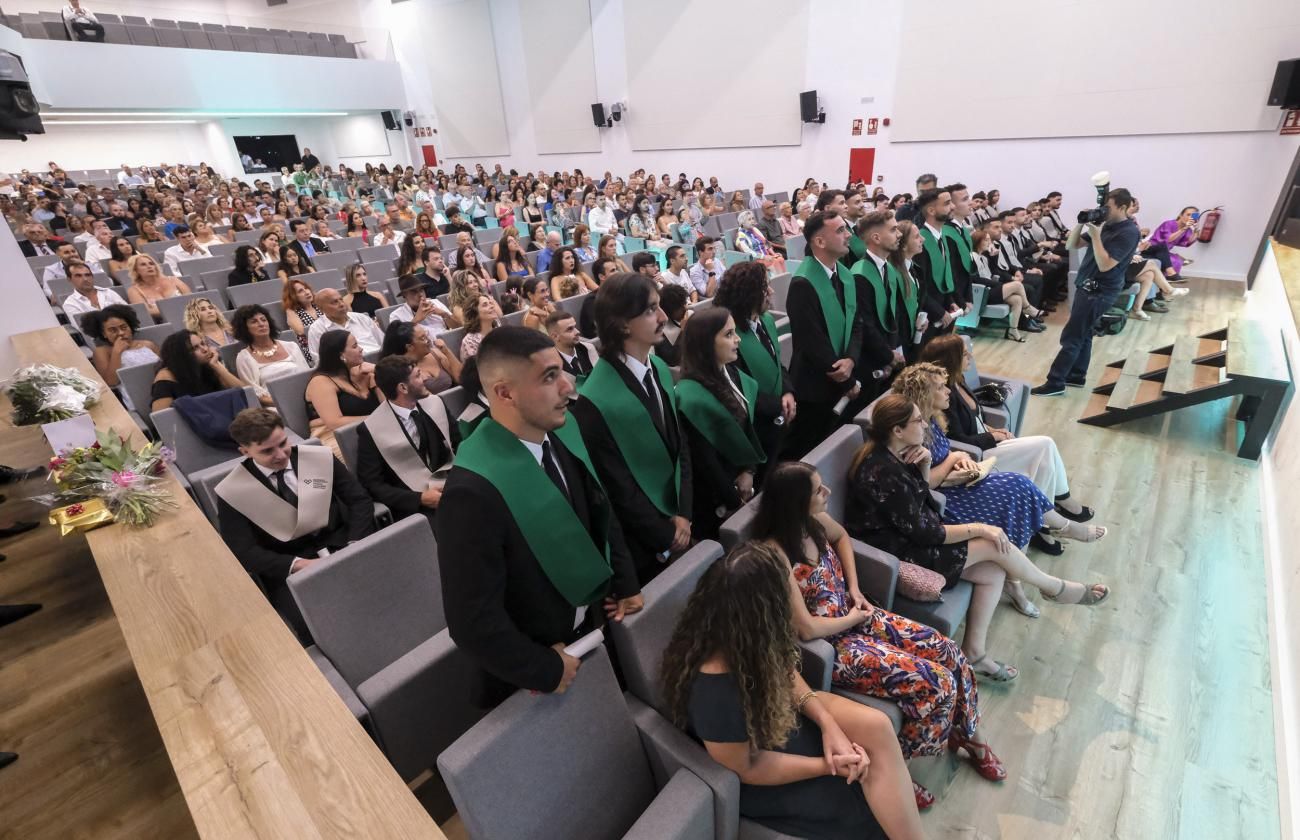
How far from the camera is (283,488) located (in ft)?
6.82

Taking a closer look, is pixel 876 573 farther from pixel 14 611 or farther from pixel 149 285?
pixel 149 285

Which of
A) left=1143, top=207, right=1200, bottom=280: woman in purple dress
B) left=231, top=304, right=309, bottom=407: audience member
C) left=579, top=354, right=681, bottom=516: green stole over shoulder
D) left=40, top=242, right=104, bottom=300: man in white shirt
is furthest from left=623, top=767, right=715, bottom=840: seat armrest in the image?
left=1143, top=207, right=1200, bottom=280: woman in purple dress

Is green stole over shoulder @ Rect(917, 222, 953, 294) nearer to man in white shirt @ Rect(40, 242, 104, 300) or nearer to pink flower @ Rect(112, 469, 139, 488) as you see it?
pink flower @ Rect(112, 469, 139, 488)

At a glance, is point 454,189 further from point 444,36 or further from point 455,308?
point 455,308

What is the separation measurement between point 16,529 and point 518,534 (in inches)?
131

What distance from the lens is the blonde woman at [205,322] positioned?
357cm

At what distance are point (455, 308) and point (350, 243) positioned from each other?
13.8 ft

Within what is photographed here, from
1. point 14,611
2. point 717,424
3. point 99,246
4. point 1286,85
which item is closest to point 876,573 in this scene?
point 717,424

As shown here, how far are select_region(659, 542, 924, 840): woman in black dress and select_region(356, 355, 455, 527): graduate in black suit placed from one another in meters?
1.47

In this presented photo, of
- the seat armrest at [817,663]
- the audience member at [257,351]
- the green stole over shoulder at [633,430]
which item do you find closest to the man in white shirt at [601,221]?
the audience member at [257,351]

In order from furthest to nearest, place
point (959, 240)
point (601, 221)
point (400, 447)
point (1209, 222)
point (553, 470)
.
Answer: point (601, 221), point (1209, 222), point (959, 240), point (400, 447), point (553, 470)

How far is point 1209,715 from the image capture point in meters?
2.09

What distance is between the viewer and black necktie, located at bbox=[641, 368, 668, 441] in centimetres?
203

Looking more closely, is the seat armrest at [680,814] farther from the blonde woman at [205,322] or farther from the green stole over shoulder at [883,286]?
the blonde woman at [205,322]
